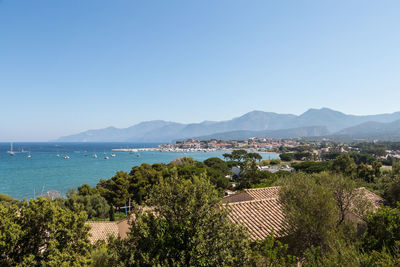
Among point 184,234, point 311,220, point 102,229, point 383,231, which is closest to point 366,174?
point 383,231

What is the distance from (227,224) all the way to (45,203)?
190 inches

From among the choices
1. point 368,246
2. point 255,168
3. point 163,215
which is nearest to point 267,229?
point 368,246

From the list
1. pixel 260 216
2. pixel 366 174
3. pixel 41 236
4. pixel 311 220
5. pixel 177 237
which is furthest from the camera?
pixel 366 174

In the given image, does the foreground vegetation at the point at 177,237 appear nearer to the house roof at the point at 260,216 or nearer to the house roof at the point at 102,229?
the house roof at the point at 260,216

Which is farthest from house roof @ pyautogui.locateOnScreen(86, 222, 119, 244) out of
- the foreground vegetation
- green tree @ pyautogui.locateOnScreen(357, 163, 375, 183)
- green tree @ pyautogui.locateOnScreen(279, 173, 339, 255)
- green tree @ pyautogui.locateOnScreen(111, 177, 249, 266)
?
green tree @ pyautogui.locateOnScreen(357, 163, 375, 183)

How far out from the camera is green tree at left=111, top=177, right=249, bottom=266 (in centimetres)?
521

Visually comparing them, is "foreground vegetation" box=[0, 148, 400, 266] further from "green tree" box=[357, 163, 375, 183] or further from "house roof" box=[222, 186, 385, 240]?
"green tree" box=[357, 163, 375, 183]

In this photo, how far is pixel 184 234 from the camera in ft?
18.4

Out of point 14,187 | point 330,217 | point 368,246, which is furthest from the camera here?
point 14,187

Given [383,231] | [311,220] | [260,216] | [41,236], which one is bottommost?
[260,216]

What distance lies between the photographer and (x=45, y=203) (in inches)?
252

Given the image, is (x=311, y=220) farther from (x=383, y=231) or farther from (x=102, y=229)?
(x=102, y=229)

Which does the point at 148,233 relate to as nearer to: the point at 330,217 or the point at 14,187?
the point at 330,217

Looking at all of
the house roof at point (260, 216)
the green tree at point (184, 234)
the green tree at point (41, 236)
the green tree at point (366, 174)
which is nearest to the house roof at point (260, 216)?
the house roof at point (260, 216)
